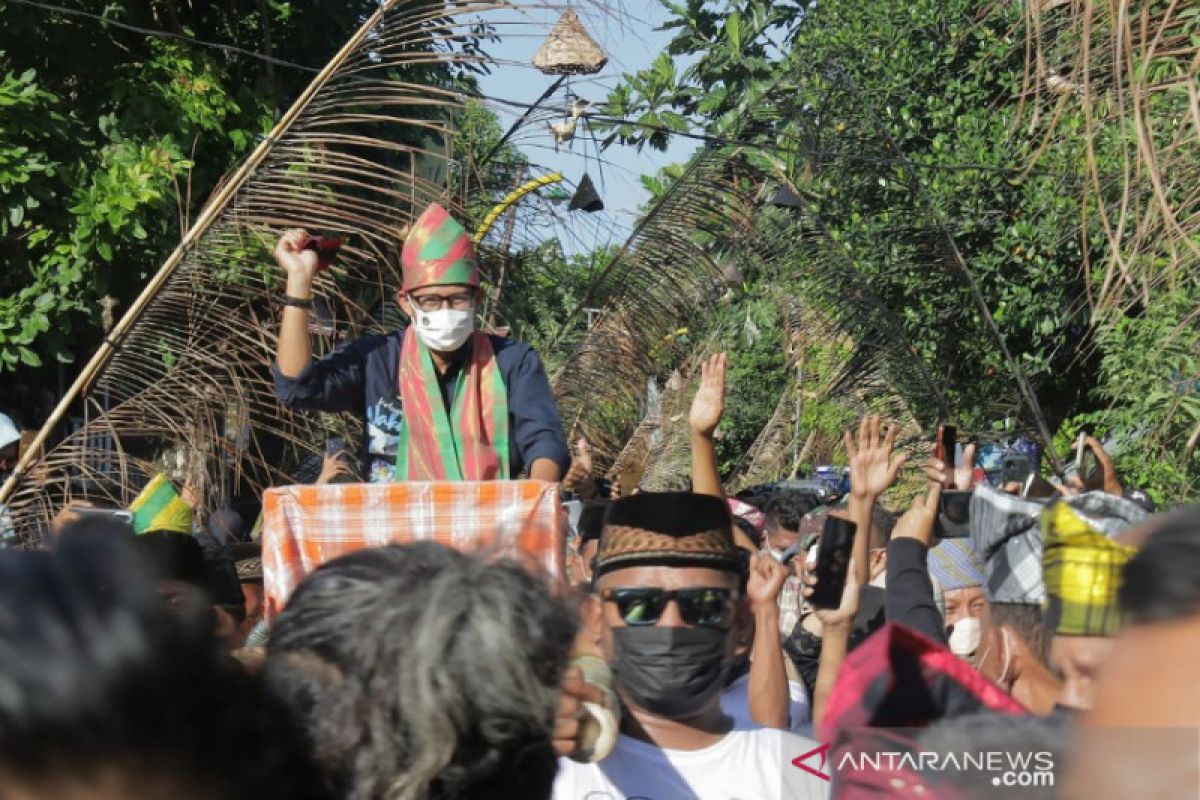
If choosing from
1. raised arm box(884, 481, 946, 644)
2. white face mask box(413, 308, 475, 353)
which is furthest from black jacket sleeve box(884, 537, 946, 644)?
white face mask box(413, 308, 475, 353)

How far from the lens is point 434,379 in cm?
412

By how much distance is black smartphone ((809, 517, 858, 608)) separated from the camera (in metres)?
3.90

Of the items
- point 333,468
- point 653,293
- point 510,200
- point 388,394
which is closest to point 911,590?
point 388,394

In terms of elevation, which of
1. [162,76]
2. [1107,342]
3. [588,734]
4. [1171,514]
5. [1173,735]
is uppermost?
[162,76]

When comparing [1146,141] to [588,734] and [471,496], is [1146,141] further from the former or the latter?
[588,734]

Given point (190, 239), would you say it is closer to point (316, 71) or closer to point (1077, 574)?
point (316, 71)

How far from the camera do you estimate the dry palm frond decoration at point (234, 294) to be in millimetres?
5328

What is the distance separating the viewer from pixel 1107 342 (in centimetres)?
912

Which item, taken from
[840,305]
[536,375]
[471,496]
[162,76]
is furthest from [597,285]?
[471,496]

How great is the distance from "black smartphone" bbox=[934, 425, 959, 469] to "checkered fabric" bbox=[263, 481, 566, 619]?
307cm

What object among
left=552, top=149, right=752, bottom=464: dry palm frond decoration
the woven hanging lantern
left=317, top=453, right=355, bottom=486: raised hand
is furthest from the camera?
left=552, top=149, right=752, bottom=464: dry palm frond decoration

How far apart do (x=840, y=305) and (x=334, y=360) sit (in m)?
6.52

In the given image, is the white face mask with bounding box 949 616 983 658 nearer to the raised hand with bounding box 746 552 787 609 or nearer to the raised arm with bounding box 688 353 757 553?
the raised arm with bounding box 688 353 757 553

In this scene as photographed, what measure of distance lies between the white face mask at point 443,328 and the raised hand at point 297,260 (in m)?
0.31
